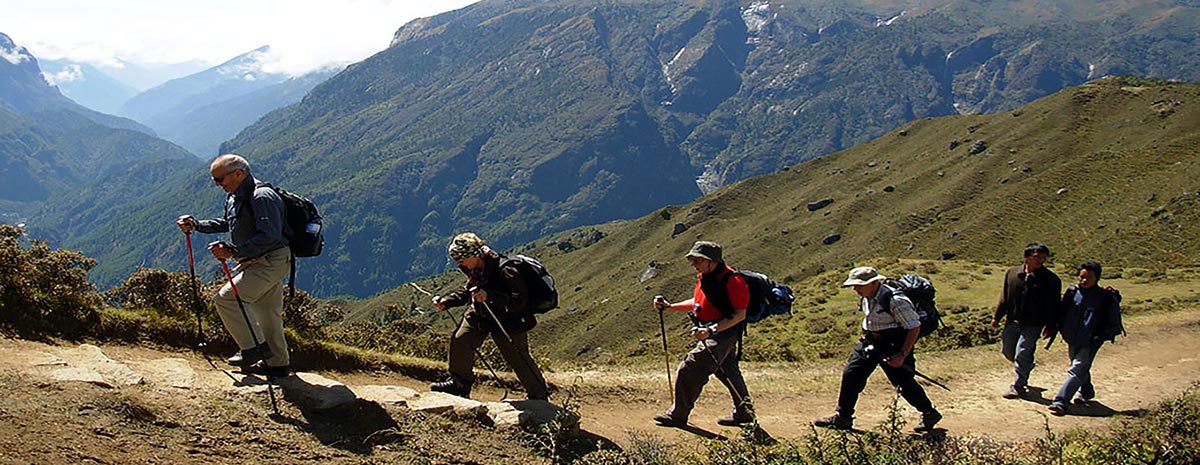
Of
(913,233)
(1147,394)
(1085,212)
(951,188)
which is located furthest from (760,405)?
Answer: (951,188)

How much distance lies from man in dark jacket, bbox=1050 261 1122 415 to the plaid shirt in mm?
3644

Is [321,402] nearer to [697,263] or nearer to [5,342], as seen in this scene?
[5,342]

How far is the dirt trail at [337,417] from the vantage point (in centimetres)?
574

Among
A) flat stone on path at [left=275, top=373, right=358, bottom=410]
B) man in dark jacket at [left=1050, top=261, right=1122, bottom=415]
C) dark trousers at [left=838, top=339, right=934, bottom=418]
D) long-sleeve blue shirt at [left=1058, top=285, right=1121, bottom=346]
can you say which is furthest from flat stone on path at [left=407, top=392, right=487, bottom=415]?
long-sleeve blue shirt at [left=1058, top=285, right=1121, bottom=346]

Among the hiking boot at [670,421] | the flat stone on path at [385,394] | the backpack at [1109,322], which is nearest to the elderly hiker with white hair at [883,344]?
the hiking boot at [670,421]

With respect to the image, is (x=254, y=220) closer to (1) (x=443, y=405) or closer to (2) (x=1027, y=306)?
(1) (x=443, y=405)

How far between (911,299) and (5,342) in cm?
1031

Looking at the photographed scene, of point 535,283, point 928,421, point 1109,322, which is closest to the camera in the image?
point 535,283

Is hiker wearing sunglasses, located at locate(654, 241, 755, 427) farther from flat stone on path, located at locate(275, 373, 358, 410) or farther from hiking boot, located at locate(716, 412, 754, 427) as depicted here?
flat stone on path, located at locate(275, 373, 358, 410)

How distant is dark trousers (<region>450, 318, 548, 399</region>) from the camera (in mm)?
8328

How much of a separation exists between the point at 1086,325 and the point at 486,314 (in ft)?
27.9

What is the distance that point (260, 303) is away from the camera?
752 centimetres

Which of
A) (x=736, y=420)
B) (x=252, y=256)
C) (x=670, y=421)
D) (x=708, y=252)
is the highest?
(x=252, y=256)

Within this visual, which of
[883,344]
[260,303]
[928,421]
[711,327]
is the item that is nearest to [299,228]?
[260,303]
